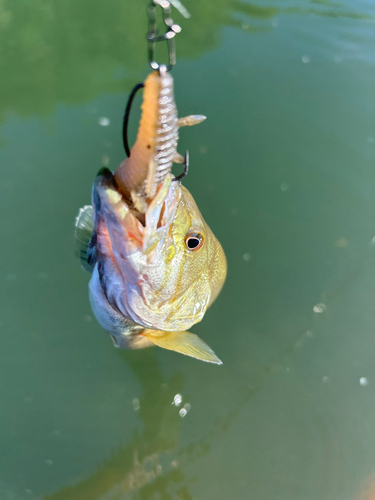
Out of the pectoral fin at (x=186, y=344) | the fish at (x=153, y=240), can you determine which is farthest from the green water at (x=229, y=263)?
the pectoral fin at (x=186, y=344)

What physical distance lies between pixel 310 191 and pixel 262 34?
81.4 inches

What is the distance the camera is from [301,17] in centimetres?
407

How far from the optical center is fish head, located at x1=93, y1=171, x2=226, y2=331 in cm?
123

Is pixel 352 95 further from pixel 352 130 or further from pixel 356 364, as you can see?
pixel 356 364

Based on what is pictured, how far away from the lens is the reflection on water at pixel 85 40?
3549mm

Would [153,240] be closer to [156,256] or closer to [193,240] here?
[156,256]

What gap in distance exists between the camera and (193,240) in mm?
1645

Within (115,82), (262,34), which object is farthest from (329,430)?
(262,34)

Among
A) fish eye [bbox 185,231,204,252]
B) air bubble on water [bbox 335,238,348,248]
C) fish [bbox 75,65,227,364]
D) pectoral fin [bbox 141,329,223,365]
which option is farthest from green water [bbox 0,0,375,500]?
fish eye [bbox 185,231,204,252]

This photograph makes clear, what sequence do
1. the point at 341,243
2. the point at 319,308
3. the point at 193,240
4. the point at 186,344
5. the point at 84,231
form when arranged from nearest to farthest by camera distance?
1. the point at 193,240
2. the point at 186,344
3. the point at 84,231
4. the point at 319,308
5. the point at 341,243

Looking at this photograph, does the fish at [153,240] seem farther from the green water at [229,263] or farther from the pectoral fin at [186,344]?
the green water at [229,263]

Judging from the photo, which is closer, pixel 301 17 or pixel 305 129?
pixel 305 129

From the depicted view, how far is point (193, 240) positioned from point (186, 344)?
0.71 meters

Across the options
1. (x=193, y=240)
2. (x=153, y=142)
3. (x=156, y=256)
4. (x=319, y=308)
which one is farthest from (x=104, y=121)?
(x=319, y=308)
